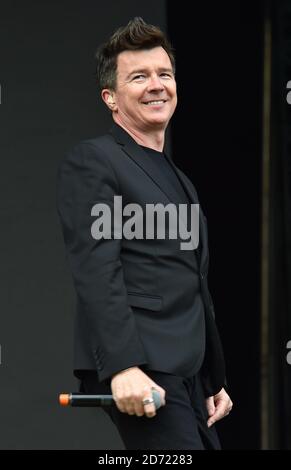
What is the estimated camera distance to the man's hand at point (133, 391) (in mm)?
2963

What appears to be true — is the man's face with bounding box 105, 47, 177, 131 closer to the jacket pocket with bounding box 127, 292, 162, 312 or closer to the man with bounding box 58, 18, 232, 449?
the man with bounding box 58, 18, 232, 449

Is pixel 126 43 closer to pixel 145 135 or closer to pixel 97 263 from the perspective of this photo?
pixel 145 135

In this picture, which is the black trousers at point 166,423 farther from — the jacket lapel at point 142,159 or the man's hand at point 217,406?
the jacket lapel at point 142,159

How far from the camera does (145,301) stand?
125 inches

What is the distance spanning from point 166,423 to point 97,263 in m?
0.45

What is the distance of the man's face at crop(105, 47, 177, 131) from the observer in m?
3.35

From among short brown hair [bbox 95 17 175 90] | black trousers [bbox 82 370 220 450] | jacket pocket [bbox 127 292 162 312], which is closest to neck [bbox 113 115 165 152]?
short brown hair [bbox 95 17 175 90]

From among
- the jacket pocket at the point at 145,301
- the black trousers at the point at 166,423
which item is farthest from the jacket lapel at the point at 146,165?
the black trousers at the point at 166,423

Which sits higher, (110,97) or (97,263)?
(110,97)

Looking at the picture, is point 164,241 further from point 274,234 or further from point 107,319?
point 274,234

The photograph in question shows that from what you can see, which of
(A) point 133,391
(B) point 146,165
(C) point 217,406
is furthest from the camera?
(C) point 217,406

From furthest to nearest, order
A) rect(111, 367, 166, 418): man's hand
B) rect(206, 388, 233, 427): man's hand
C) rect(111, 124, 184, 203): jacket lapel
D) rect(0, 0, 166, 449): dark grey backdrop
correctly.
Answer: rect(0, 0, 166, 449): dark grey backdrop → rect(206, 388, 233, 427): man's hand → rect(111, 124, 184, 203): jacket lapel → rect(111, 367, 166, 418): man's hand

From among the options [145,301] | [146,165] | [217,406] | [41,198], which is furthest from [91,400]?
[41,198]

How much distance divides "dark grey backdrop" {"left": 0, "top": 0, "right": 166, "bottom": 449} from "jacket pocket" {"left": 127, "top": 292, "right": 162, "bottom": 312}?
2065mm
